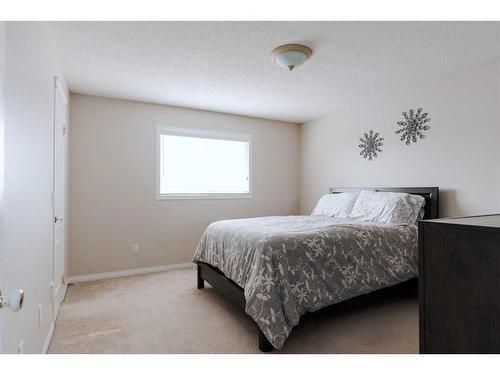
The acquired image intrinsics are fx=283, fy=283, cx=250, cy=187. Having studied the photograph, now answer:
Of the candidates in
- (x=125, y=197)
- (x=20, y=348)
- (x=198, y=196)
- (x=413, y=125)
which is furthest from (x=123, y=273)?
(x=413, y=125)

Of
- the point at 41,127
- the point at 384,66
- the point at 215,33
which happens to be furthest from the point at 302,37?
the point at 41,127

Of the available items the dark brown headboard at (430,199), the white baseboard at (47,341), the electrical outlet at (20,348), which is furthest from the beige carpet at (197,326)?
the dark brown headboard at (430,199)

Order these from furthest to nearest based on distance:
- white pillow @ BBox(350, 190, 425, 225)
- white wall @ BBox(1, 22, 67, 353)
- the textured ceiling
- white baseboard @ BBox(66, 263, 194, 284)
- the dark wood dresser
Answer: white baseboard @ BBox(66, 263, 194, 284)
white pillow @ BBox(350, 190, 425, 225)
the textured ceiling
white wall @ BBox(1, 22, 67, 353)
the dark wood dresser

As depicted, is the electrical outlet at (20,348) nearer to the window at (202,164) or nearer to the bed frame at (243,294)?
the bed frame at (243,294)

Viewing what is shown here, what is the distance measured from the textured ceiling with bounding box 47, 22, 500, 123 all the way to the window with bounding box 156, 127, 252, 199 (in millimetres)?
631

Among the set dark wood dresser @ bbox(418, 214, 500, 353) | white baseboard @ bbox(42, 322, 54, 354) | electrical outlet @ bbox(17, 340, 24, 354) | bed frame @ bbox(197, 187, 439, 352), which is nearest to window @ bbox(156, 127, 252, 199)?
bed frame @ bbox(197, 187, 439, 352)

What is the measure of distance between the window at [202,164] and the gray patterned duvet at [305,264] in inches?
61.7

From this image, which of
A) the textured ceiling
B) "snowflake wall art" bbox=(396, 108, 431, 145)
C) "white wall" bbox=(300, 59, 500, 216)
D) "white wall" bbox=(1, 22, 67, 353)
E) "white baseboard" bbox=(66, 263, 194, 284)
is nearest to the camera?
"white wall" bbox=(1, 22, 67, 353)

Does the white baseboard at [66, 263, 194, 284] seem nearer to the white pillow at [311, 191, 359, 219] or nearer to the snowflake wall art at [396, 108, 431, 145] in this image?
the white pillow at [311, 191, 359, 219]

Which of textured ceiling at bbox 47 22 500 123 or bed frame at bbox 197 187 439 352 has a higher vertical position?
textured ceiling at bbox 47 22 500 123

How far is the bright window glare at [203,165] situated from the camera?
402cm

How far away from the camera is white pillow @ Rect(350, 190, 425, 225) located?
295 centimetres

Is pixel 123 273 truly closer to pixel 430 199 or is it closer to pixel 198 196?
pixel 198 196

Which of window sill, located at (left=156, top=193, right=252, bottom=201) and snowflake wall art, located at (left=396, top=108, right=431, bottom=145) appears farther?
window sill, located at (left=156, top=193, right=252, bottom=201)
